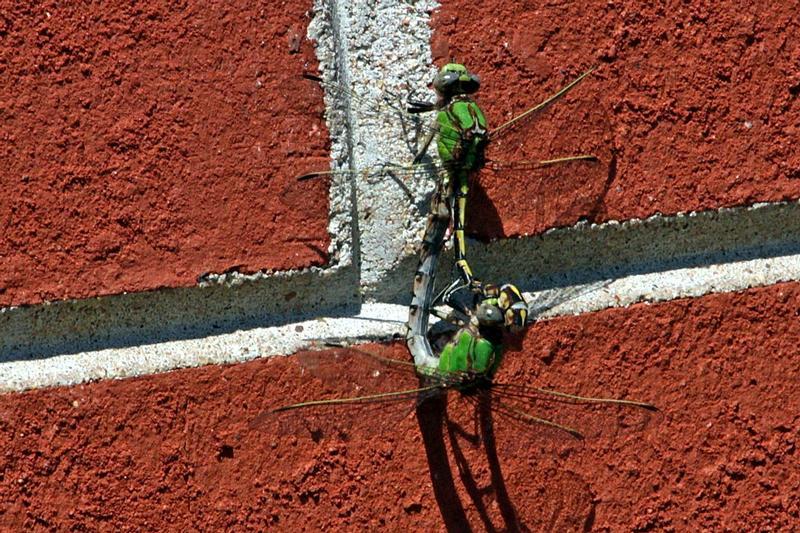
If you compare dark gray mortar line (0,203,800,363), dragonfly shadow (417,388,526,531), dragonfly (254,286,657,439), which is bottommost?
dragonfly shadow (417,388,526,531)

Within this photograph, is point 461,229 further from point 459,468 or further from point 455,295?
point 459,468

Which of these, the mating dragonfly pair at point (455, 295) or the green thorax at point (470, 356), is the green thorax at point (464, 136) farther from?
the green thorax at point (470, 356)

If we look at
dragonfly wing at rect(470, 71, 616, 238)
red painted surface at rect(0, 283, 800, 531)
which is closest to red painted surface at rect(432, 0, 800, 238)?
dragonfly wing at rect(470, 71, 616, 238)

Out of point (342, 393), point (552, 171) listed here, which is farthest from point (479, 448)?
point (552, 171)

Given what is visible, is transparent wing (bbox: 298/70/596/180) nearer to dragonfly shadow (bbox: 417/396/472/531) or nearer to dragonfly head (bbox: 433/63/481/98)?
dragonfly head (bbox: 433/63/481/98)

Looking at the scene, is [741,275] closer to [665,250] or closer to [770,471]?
[665,250]

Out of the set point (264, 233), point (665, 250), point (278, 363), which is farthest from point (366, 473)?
point (665, 250)
